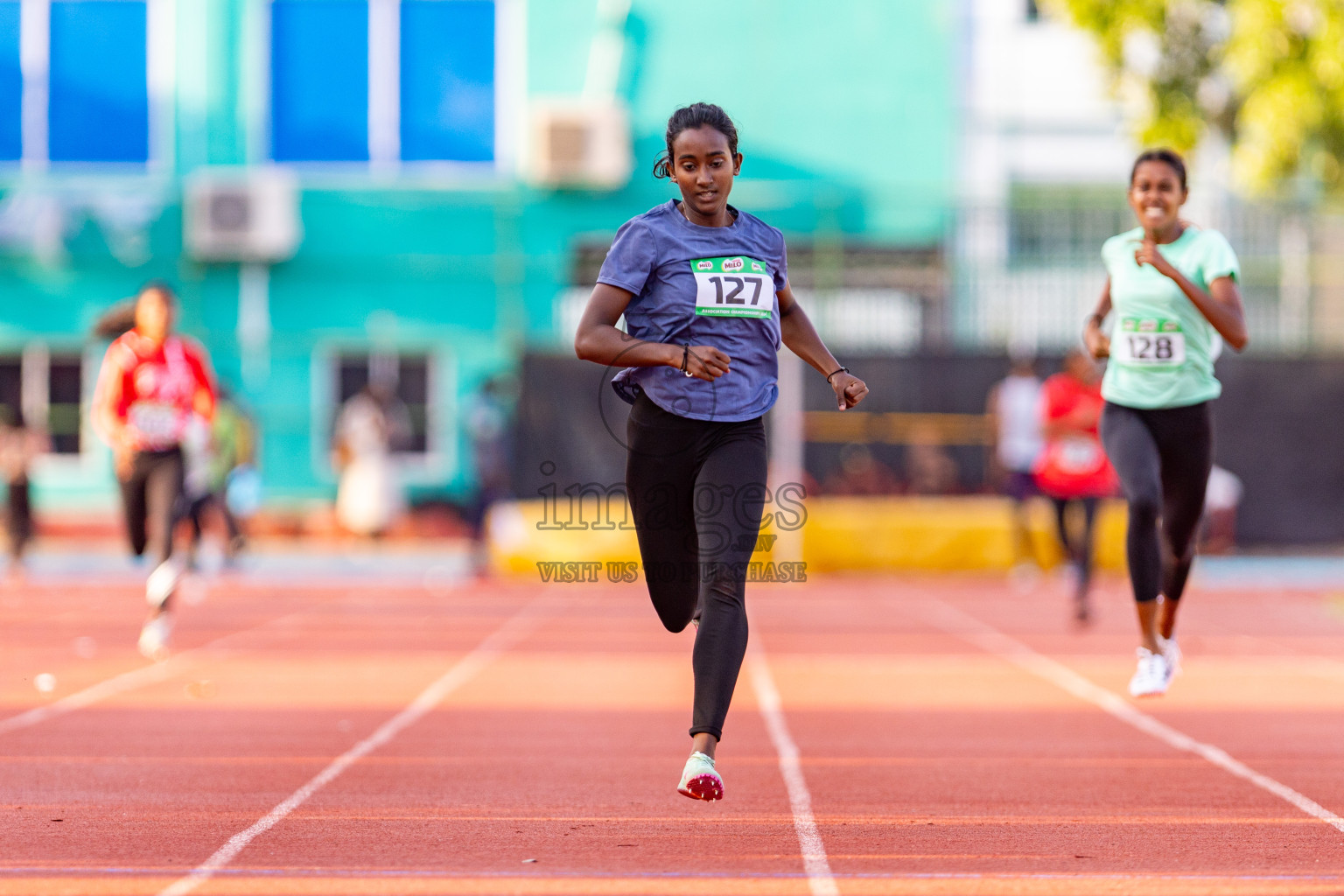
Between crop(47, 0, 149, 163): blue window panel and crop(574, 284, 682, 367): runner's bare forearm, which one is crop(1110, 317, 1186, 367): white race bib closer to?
crop(574, 284, 682, 367): runner's bare forearm

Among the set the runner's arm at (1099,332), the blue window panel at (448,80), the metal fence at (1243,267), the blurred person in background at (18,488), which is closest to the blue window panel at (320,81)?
the blue window panel at (448,80)

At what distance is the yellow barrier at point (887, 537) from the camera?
17.8 m

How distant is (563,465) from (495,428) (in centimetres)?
240

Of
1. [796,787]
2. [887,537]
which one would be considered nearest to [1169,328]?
[796,787]

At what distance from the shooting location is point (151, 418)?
963cm

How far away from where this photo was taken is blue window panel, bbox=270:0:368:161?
2405 cm

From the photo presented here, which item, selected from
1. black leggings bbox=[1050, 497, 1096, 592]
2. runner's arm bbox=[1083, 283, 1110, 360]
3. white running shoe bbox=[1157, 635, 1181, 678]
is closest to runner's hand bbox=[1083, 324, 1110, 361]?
runner's arm bbox=[1083, 283, 1110, 360]

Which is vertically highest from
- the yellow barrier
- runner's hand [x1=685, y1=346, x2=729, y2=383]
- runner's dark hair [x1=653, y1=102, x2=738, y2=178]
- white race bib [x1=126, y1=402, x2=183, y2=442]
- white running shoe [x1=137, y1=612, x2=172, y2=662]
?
runner's dark hair [x1=653, y1=102, x2=738, y2=178]

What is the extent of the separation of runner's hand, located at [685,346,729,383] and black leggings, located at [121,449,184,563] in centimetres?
532

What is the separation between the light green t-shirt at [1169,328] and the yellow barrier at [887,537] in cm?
1063

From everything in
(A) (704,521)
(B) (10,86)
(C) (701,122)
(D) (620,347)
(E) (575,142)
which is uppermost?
(B) (10,86)

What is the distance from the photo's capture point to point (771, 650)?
11078 millimetres

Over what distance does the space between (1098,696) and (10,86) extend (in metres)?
19.9

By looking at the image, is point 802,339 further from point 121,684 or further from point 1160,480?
point 121,684
